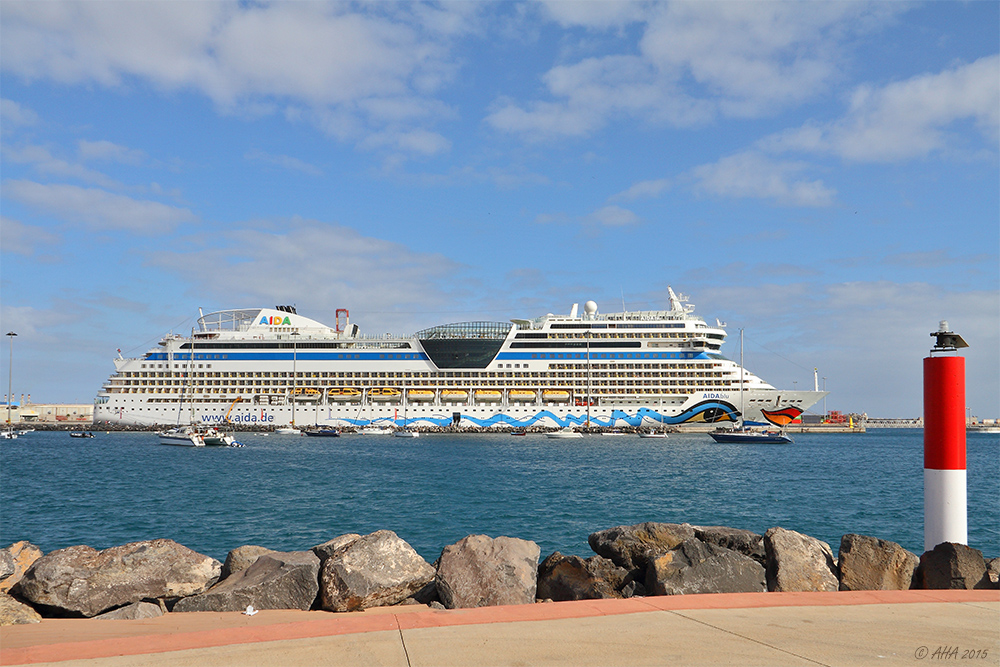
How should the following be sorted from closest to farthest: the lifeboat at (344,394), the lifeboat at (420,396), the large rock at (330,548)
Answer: the large rock at (330,548)
the lifeboat at (420,396)
the lifeboat at (344,394)

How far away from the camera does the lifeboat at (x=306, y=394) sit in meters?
85.5

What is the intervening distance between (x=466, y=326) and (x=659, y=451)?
39.6 metres

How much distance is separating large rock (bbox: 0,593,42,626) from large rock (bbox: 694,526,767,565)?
737 centimetres

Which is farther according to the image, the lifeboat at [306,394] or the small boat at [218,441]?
the lifeboat at [306,394]

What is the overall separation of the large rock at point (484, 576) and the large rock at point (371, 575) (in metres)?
0.34

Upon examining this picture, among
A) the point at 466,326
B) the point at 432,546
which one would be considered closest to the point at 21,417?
the point at 466,326

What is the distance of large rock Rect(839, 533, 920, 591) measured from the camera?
796cm

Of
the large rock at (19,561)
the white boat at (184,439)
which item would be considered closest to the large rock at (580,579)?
the large rock at (19,561)

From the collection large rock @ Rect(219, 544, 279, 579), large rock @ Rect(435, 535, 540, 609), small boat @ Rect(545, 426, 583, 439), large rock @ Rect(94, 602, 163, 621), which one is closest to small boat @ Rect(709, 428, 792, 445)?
small boat @ Rect(545, 426, 583, 439)

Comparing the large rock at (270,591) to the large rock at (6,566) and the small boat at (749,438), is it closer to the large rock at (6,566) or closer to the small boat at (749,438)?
the large rock at (6,566)

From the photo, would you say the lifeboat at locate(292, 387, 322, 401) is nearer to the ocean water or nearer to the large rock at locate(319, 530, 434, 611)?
the ocean water

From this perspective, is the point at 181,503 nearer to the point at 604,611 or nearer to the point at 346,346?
the point at 604,611

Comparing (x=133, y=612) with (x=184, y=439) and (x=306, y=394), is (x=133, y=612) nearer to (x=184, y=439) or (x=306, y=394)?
(x=184, y=439)

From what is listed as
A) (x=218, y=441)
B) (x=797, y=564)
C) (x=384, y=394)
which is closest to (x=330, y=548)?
(x=797, y=564)
